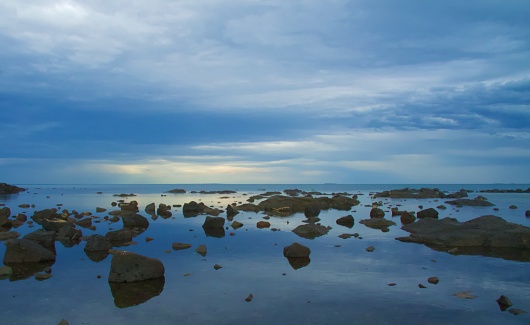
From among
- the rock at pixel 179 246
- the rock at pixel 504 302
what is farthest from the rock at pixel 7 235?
the rock at pixel 504 302

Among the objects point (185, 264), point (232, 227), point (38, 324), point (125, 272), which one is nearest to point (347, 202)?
point (232, 227)

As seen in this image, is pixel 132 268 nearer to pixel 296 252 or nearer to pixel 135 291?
pixel 135 291

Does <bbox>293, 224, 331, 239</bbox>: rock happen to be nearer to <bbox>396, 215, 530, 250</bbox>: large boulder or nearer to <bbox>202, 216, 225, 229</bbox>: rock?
<bbox>396, 215, 530, 250</bbox>: large boulder

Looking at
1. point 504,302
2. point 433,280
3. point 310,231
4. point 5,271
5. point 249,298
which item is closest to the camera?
point 504,302

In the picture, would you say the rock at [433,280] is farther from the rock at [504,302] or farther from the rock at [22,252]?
the rock at [22,252]

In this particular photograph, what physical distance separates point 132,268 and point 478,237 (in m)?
22.5

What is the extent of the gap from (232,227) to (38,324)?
24.6 m

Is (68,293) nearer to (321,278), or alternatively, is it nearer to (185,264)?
(185,264)

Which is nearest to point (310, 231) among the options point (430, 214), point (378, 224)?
point (378, 224)

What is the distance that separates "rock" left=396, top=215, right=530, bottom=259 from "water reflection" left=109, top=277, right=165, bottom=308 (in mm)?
18439

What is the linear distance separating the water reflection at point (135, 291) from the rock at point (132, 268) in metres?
0.25

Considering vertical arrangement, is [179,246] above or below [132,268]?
below

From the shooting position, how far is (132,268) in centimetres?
1664

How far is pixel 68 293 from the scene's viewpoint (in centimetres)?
1478
